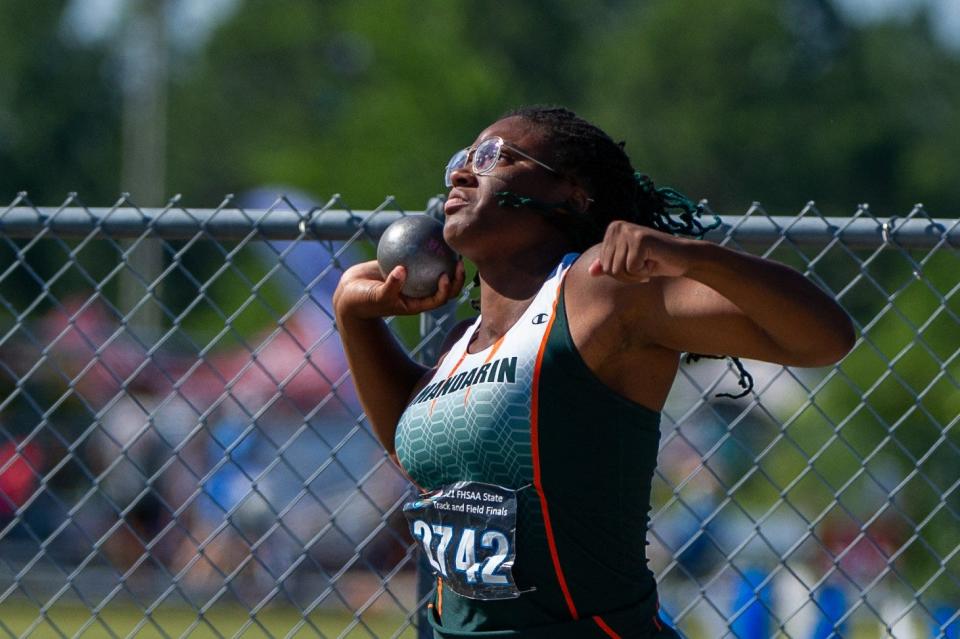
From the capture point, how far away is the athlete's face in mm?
3359

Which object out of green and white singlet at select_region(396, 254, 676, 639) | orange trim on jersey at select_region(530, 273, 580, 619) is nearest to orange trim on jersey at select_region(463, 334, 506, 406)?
green and white singlet at select_region(396, 254, 676, 639)

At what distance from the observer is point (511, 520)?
3.11 meters

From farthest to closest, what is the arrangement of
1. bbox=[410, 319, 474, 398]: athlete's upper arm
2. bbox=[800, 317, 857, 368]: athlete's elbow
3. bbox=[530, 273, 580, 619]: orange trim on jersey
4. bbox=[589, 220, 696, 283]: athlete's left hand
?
bbox=[410, 319, 474, 398]: athlete's upper arm
bbox=[530, 273, 580, 619]: orange trim on jersey
bbox=[800, 317, 857, 368]: athlete's elbow
bbox=[589, 220, 696, 283]: athlete's left hand

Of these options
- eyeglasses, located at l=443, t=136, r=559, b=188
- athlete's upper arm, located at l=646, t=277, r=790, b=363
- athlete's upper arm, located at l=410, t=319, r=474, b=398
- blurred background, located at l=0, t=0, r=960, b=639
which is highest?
blurred background, located at l=0, t=0, r=960, b=639

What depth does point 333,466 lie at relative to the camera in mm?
12422

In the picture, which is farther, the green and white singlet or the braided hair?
the braided hair

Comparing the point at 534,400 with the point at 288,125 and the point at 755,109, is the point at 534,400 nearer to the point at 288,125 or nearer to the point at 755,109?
the point at 755,109

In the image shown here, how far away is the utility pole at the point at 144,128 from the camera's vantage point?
34.6 meters

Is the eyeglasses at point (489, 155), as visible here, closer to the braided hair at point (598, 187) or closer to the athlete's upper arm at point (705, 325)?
the braided hair at point (598, 187)

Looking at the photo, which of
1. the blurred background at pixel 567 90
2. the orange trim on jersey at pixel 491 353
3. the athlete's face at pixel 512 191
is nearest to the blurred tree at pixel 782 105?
the blurred background at pixel 567 90

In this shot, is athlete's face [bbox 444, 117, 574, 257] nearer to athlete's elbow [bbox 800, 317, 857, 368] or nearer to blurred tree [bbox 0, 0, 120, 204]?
athlete's elbow [bbox 800, 317, 857, 368]

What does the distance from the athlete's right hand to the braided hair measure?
33 cm

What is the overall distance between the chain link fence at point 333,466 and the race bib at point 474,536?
3.19 ft

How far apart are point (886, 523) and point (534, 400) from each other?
6932 millimetres
